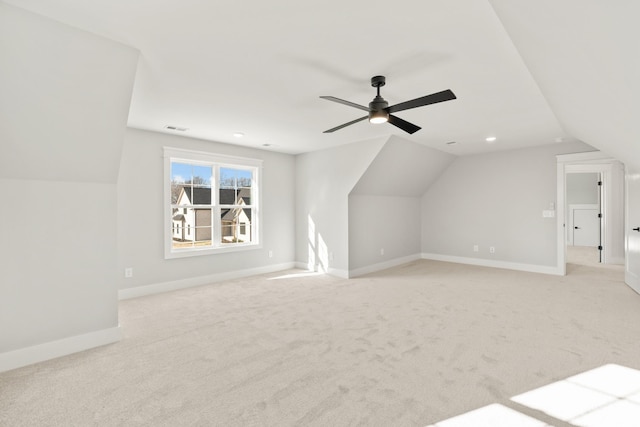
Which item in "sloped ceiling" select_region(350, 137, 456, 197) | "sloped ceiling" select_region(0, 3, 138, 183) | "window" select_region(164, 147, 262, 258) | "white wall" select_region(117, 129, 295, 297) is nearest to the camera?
"sloped ceiling" select_region(0, 3, 138, 183)

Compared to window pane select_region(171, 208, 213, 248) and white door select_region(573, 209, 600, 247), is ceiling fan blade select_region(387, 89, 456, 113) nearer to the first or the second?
window pane select_region(171, 208, 213, 248)

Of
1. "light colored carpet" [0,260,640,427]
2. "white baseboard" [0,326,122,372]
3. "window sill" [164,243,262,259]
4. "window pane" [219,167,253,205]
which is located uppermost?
"window pane" [219,167,253,205]

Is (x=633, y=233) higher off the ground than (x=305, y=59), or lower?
lower

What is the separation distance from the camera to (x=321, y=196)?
5.81 metres

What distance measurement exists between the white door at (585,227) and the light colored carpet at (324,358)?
5.46m

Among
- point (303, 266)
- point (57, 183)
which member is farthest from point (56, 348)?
point (303, 266)

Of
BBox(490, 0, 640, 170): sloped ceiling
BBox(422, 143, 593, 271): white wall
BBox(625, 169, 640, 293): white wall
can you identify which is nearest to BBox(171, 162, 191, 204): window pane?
BBox(490, 0, 640, 170): sloped ceiling

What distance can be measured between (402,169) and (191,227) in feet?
13.2

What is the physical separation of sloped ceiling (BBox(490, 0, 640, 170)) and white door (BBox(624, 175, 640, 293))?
7.32 feet

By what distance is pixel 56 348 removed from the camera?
2504mm

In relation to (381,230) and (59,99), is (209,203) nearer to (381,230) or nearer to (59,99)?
(59,99)

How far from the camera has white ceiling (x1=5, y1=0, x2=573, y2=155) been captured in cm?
A: 183

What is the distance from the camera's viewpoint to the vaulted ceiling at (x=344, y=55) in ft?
5.80

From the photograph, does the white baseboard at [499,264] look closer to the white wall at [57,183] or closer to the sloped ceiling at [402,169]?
the sloped ceiling at [402,169]
